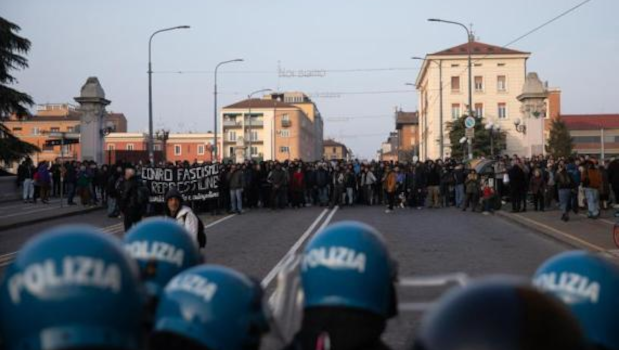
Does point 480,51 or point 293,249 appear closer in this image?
point 293,249

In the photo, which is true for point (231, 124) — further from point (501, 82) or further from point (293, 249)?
point (293, 249)

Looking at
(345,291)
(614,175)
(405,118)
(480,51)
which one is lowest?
(345,291)

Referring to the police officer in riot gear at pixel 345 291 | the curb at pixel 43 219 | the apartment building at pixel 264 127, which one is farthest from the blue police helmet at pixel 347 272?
the apartment building at pixel 264 127

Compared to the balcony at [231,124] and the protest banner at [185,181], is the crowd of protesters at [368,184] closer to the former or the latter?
the protest banner at [185,181]

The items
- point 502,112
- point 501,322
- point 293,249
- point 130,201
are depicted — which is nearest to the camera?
point 501,322

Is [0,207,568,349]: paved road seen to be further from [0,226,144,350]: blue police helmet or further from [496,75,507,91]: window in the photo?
[496,75,507,91]: window

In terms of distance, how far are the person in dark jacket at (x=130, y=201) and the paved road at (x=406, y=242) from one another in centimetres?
156

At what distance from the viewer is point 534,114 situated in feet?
120

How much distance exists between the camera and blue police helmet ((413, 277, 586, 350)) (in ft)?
6.88

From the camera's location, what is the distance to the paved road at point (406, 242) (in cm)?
1131

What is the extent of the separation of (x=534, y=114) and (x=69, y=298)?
36.4 metres

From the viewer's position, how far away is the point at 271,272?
11.2 meters

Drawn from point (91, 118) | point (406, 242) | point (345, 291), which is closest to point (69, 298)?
point (345, 291)

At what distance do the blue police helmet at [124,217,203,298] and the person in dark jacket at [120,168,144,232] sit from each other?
955cm
